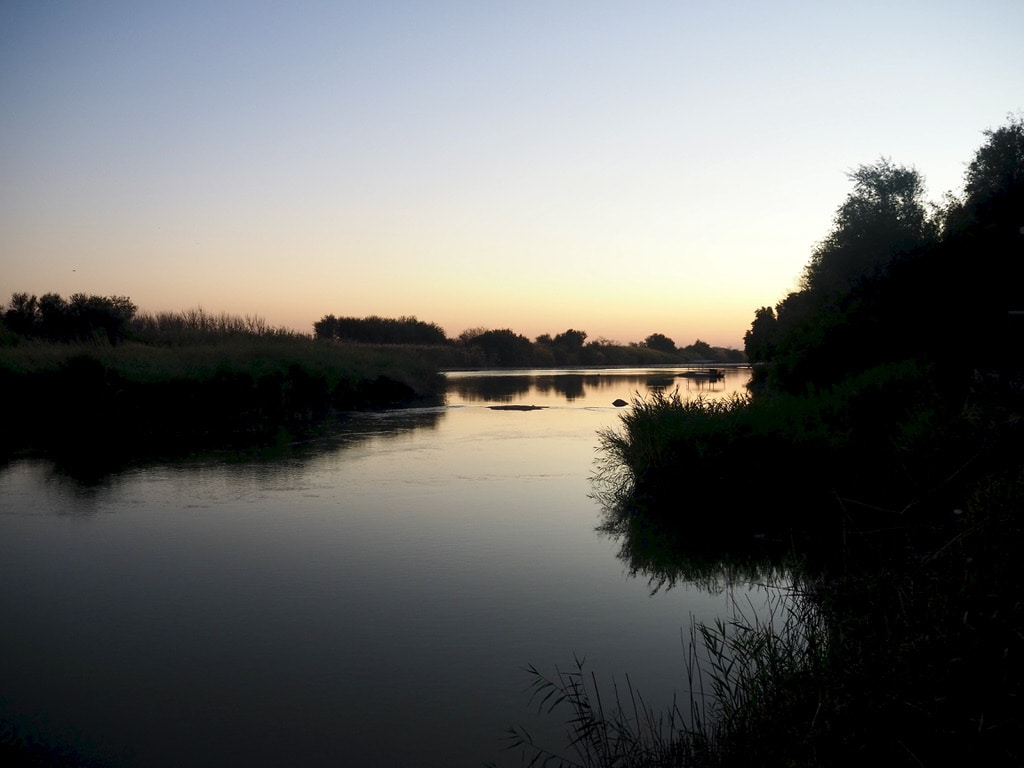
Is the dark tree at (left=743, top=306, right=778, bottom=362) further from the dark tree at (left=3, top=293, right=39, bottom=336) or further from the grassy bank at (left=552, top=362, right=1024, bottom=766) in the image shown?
the dark tree at (left=3, top=293, right=39, bottom=336)

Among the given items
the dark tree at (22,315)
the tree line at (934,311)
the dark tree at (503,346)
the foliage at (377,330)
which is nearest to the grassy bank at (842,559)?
the tree line at (934,311)

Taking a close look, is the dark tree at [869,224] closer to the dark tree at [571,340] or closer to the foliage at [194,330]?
the foliage at [194,330]

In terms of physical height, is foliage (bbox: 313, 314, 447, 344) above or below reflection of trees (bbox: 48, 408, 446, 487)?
above

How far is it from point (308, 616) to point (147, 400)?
17337 millimetres

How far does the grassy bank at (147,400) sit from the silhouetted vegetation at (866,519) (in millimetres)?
11619

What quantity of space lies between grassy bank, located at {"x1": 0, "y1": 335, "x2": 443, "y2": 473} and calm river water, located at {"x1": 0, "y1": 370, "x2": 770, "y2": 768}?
5.88 m

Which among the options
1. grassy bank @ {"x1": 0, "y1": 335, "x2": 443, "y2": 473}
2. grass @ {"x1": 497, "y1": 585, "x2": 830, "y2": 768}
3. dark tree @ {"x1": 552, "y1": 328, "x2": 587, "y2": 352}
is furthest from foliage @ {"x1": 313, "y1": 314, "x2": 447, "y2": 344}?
grass @ {"x1": 497, "y1": 585, "x2": 830, "y2": 768}

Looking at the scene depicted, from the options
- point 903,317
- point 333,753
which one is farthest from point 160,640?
point 903,317

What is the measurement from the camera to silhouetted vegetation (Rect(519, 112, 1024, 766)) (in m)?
3.45

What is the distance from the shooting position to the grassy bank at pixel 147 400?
1952 cm

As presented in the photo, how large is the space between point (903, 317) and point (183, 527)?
12.8 m

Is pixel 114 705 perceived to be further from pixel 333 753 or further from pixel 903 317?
pixel 903 317

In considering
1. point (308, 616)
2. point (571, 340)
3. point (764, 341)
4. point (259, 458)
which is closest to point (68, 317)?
point (259, 458)

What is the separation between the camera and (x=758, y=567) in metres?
8.59
